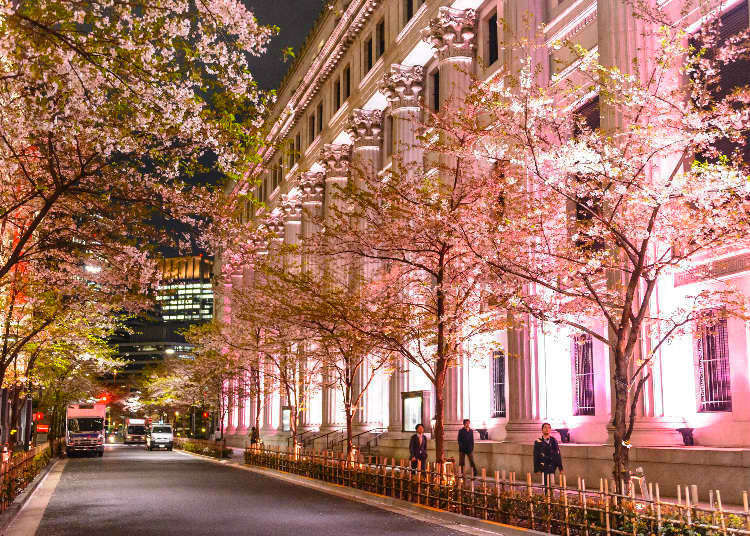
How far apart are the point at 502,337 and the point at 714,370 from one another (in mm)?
11308

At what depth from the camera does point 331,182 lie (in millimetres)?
46906

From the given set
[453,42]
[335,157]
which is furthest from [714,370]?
[335,157]

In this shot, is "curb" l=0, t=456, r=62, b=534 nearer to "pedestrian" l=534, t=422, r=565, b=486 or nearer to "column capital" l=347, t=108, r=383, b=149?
"pedestrian" l=534, t=422, r=565, b=486

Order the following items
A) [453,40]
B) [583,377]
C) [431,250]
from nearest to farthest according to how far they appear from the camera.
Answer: [431,250]
[583,377]
[453,40]

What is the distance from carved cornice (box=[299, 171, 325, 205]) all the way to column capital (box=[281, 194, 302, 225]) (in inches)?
74.4

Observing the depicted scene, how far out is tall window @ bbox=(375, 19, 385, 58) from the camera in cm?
4450

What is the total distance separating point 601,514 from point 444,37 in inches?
982

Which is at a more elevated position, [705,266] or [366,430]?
[705,266]

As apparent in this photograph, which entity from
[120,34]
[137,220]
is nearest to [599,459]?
[137,220]

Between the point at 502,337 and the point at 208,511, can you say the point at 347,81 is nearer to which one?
the point at 502,337

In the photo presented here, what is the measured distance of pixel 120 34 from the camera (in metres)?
11.4

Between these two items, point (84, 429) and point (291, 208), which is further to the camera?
point (84, 429)

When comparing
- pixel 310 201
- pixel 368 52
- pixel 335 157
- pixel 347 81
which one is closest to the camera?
pixel 368 52

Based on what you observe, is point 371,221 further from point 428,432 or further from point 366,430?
point 366,430
